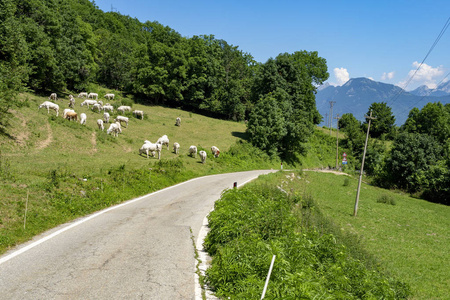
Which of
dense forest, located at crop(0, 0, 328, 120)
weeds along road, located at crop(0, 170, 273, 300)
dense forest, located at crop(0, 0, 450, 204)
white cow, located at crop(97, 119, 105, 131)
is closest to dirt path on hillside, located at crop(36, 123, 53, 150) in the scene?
dense forest, located at crop(0, 0, 450, 204)

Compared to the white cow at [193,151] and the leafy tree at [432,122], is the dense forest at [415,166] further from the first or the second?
the white cow at [193,151]

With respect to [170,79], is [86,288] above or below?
below

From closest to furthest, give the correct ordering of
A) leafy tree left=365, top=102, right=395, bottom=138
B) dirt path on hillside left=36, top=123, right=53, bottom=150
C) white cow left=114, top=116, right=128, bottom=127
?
dirt path on hillside left=36, top=123, right=53, bottom=150 → white cow left=114, top=116, right=128, bottom=127 → leafy tree left=365, top=102, right=395, bottom=138

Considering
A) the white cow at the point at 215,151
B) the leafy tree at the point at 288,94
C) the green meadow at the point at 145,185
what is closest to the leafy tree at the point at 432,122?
the leafy tree at the point at 288,94

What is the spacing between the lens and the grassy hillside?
1170 centimetres

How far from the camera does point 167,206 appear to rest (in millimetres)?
15695

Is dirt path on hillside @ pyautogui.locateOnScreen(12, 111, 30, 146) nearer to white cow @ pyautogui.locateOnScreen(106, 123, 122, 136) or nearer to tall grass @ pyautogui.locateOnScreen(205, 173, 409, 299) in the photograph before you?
white cow @ pyautogui.locateOnScreen(106, 123, 122, 136)

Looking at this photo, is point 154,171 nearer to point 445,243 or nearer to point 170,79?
point 445,243

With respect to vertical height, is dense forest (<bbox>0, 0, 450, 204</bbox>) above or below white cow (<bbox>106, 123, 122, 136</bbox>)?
above

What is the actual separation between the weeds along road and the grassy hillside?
1.23 metres

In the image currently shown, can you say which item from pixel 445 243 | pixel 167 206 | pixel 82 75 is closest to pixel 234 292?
pixel 167 206

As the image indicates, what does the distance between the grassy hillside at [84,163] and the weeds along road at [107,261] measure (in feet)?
→ 4.03

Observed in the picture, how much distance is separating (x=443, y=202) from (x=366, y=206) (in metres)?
23.8

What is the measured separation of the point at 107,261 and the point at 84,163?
18.0m
